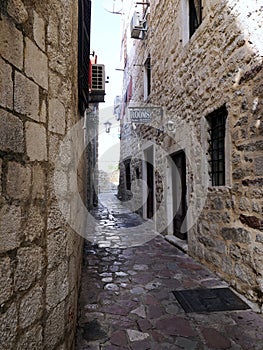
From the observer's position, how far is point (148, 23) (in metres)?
7.27

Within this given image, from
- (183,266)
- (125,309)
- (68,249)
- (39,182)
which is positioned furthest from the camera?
(183,266)

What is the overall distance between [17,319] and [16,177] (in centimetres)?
64

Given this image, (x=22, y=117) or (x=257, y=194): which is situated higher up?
(x=22, y=117)

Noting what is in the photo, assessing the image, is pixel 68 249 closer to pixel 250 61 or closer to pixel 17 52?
pixel 17 52

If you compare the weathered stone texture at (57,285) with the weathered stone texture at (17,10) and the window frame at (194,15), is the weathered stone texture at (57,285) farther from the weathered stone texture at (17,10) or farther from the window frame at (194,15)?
the window frame at (194,15)

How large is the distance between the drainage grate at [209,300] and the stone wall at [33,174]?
1.39 m

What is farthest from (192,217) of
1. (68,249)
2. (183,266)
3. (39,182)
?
(39,182)

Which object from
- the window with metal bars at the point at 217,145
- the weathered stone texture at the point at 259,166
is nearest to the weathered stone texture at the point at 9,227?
the weathered stone texture at the point at 259,166

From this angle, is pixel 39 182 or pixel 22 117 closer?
pixel 22 117

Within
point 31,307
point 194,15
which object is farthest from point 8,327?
point 194,15

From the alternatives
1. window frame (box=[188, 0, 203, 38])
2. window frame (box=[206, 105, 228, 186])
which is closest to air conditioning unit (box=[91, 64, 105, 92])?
window frame (box=[188, 0, 203, 38])

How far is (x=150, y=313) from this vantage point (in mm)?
2508

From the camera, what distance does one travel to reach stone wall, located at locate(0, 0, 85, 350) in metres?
1.17

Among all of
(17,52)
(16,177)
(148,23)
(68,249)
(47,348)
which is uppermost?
(148,23)
